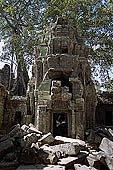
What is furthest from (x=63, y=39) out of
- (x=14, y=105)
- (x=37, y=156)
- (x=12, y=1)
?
(x=12, y=1)

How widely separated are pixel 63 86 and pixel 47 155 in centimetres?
452

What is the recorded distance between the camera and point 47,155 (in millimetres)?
6363

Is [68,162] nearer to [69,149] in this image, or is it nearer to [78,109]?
[69,149]

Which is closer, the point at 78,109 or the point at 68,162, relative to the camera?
the point at 68,162

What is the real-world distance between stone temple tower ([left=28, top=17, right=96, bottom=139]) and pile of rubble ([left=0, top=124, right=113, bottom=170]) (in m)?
1.10

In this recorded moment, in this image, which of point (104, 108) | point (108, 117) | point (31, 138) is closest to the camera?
point (31, 138)

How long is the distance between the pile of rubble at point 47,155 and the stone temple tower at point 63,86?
1.10m

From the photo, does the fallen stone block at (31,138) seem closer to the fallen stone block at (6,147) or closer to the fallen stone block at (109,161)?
the fallen stone block at (6,147)

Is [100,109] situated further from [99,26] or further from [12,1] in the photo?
[12,1]

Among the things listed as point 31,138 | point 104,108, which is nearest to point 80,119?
point 31,138

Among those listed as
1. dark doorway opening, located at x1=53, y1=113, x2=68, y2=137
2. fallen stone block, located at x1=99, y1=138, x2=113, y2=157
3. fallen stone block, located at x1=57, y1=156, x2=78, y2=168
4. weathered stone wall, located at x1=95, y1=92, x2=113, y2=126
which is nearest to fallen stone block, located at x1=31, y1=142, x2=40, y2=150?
fallen stone block, located at x1=57, y1=156, x2=78, y2=168

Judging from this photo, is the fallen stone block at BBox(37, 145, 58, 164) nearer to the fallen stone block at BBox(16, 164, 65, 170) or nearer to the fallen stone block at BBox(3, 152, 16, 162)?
the fallen stone block at BBox(16, 164, 65, 170)

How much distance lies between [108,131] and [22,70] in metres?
11.1

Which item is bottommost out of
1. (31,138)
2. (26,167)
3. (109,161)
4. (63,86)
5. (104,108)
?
(26,167)
